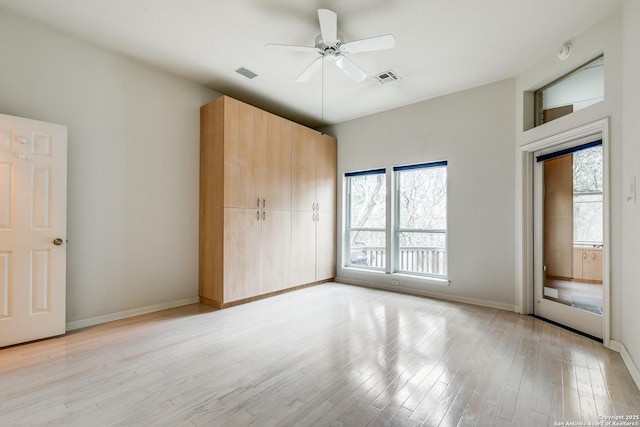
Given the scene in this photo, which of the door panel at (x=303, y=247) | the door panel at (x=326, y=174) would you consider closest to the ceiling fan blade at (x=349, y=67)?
the door panel at (x=326, y=174)

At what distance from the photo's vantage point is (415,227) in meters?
4.84

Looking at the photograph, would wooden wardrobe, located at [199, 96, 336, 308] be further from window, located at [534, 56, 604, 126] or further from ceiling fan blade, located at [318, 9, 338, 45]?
window, located at [534, 56, 604, 126]

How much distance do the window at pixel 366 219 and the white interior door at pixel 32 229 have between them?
13.8 ft

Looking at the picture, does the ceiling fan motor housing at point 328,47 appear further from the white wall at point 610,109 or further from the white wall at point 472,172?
the white wall at point 610,109

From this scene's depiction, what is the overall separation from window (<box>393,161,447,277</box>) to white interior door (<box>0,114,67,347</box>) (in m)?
4.45

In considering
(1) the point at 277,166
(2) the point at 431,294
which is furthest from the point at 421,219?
(1) the point at 277,166

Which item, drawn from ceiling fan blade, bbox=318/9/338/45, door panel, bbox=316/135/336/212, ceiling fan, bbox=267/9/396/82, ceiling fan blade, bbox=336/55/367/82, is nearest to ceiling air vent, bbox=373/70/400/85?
ceiling fan blade, bbox=336/55/367/82

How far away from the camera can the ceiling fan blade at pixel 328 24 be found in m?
2.42

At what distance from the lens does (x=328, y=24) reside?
2.56 m

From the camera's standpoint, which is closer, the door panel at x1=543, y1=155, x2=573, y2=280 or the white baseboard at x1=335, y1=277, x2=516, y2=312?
the door panel at x1=543, y1=155, x2=573, y2=280

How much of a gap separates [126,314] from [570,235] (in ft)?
17.1

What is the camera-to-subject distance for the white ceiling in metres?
2.60

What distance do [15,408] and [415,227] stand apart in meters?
4.73

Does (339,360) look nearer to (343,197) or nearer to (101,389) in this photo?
(101,389)
